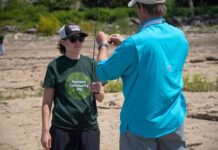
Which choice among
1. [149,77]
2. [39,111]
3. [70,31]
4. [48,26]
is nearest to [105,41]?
[149,77]

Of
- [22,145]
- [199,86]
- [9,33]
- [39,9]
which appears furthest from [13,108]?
[39,9]

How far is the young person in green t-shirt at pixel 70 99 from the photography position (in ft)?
14.7

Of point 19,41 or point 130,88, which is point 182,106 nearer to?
point 130,88

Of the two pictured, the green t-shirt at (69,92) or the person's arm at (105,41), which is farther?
the green t-shirt at (69,92)

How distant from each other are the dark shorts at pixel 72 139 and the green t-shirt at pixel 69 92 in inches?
1.8

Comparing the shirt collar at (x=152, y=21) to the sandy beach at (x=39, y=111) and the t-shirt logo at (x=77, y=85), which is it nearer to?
the t-shirt logo at (x=77, y=85)

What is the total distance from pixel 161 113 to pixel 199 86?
8.23 m

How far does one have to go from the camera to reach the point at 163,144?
3.78 metres

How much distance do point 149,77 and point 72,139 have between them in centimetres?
113

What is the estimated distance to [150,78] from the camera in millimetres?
3676

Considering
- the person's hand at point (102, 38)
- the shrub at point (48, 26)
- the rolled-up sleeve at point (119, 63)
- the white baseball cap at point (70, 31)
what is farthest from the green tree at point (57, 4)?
the rolled-up sleeve at point (119, 63)

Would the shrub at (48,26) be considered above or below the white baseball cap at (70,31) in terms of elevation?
below

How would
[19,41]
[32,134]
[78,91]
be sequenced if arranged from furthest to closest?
[19,41], [32,134], [78,91]

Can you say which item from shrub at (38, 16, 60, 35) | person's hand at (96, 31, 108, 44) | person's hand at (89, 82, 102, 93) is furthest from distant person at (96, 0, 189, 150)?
shrub at (38, 16, 60, 35)
